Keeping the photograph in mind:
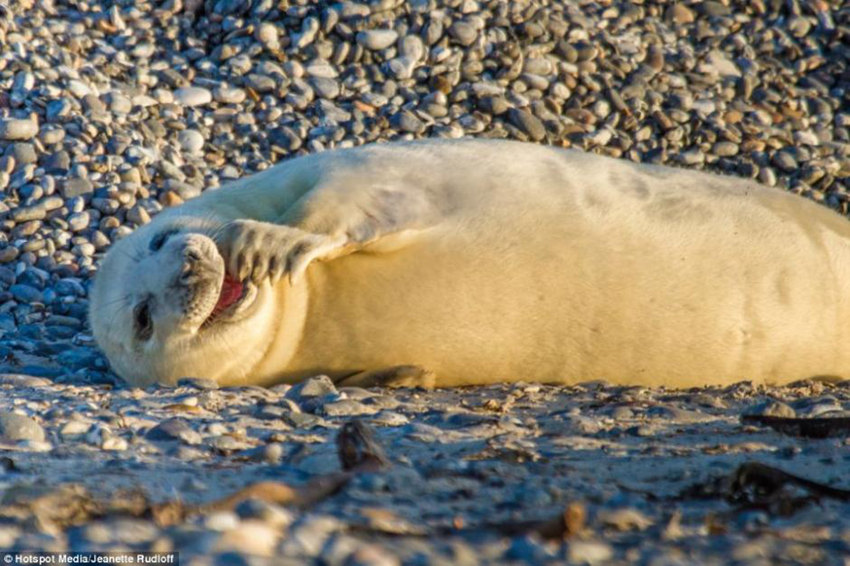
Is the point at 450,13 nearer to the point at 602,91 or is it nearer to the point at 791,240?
the point at 602,91

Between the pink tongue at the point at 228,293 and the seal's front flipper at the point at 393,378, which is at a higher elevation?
the pink tongue at the point at 228,293

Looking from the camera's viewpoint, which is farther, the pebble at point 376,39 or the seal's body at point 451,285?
the pebble at point 376,39

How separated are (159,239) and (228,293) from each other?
36cm

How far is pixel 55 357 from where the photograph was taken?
17.2ft

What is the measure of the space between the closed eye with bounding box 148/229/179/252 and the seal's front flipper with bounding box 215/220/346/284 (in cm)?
34

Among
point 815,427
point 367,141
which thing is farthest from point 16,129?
point 815,427

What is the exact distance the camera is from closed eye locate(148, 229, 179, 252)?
471 centimetres

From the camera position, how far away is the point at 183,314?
14.6ft

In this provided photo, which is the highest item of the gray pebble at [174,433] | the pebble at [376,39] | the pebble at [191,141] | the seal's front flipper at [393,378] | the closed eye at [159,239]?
the pebble at [376,39]

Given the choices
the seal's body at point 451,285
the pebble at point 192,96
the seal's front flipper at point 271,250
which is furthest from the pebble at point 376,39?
the seal's front flipper at point 271,250

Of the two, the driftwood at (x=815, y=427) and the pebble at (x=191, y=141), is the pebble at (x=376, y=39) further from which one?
the driftwood at (x=815, y=427)

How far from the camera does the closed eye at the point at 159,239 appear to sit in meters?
4.71

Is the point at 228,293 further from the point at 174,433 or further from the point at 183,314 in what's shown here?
the point at 174,433

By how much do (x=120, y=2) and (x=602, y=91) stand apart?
281 cm
